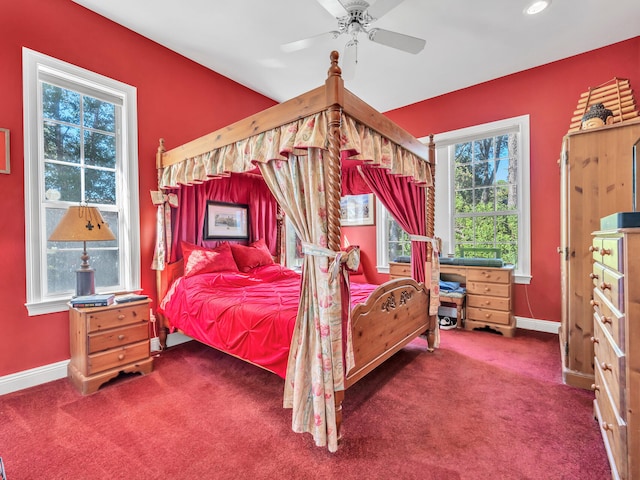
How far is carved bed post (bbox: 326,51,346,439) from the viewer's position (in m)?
1.67

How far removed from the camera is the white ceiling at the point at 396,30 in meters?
2.61

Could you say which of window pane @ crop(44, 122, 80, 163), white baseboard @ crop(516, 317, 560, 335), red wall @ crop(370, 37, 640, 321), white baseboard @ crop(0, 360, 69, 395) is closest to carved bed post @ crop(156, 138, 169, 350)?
window pane @ crop(44, 122, 80, 163)

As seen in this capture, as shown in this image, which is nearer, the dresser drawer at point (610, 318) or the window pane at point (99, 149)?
the dresser drawer at point (610, 318)

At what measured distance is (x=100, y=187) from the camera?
2879mm

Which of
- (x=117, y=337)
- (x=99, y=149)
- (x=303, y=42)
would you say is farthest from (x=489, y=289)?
(x=99, y=149)

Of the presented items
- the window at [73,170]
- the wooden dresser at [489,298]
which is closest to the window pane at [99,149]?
the window at [73,170]

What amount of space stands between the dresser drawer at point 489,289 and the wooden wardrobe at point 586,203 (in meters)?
1.10

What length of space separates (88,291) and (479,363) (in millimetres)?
3492

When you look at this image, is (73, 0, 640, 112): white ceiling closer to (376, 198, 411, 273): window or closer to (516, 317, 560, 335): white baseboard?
(376, 198, 411, 273): window

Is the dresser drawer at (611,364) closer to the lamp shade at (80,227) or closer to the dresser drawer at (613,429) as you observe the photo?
the dresser drawer at (613,429)

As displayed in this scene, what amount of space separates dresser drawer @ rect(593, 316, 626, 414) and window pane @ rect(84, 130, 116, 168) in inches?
155

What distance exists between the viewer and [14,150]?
2.33 meters

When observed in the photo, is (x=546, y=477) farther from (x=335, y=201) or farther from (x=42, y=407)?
(x=42, y=407)

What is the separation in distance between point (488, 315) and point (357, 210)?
8.07 feet
